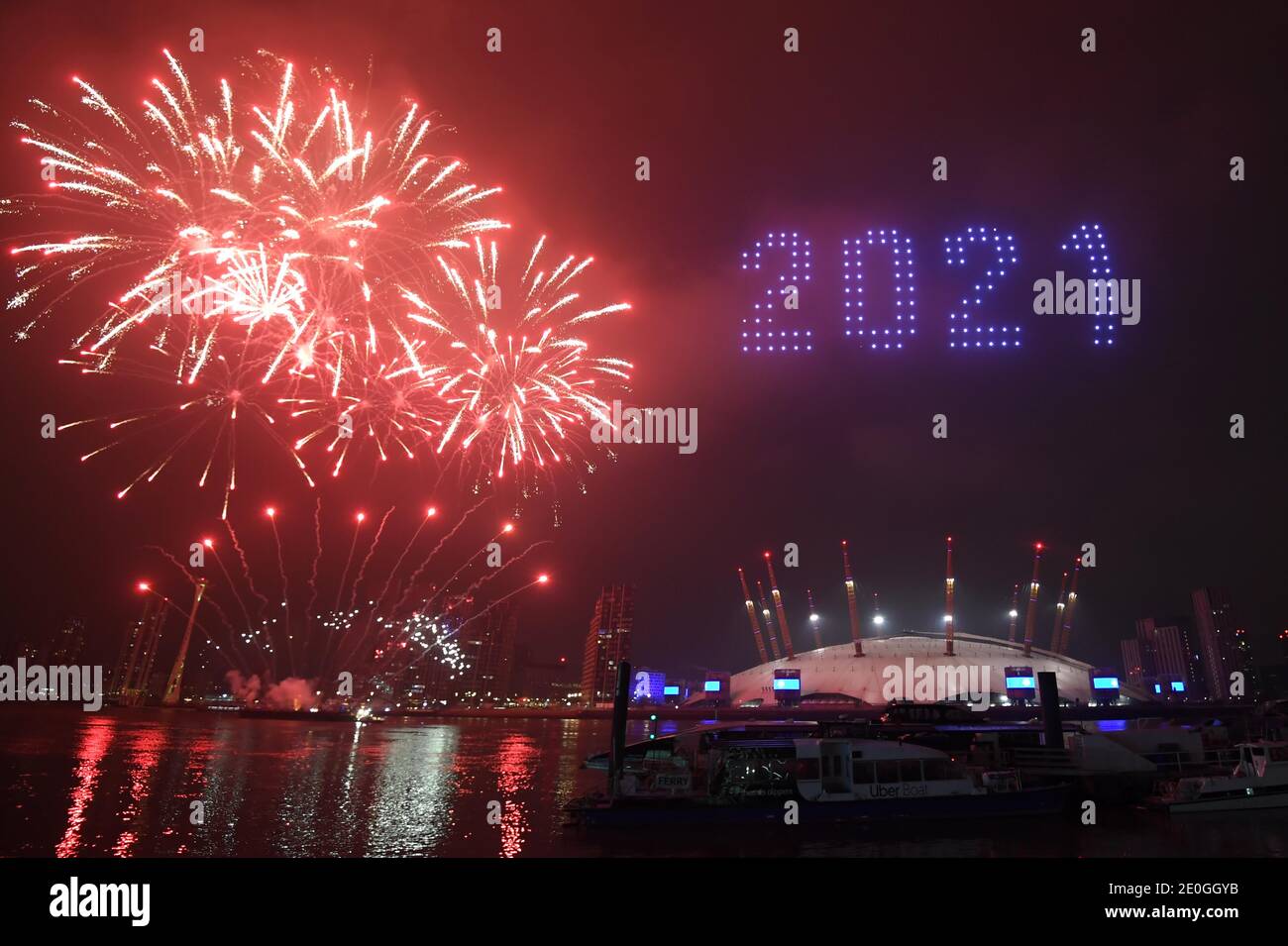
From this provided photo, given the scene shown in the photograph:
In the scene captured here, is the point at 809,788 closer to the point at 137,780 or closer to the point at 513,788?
the point at 513,788

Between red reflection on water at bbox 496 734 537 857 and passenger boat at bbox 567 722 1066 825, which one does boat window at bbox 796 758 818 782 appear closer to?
passenger boat at bbox 567 722 1066 825

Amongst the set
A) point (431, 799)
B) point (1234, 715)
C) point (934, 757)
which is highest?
point (934, 757)

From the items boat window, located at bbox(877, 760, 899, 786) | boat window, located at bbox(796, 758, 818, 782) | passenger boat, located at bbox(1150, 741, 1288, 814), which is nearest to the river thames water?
passenger boat, located at bbox(1150, 741, 1288, 814)

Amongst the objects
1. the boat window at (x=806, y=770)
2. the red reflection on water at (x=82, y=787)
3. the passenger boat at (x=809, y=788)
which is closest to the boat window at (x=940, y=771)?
the passenger boat at (x=809, y=788)

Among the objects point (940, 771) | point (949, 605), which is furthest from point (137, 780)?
point (949, 605)
